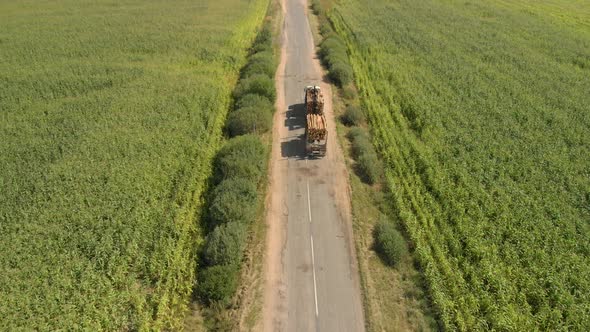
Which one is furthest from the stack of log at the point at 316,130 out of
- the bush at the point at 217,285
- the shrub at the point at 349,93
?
the bush at the point at 217,285

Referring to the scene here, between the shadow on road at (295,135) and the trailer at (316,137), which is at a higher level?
the trailer at (316,137)

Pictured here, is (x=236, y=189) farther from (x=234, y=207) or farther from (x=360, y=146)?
(x=360, y=146)

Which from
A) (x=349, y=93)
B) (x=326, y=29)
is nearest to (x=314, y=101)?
(x=349, y=93)

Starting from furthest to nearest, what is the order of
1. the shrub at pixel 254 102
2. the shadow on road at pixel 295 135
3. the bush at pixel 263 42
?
the bush at pixel 263 42, the shrub at pixel 254 102, the shadow on road at pixel 295 135

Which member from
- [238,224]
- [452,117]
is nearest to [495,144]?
[452,117]

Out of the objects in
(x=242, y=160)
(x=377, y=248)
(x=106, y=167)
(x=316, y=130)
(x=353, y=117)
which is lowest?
(x=377, y=248)

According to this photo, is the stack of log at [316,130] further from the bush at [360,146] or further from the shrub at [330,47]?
the shrub at [330,47]

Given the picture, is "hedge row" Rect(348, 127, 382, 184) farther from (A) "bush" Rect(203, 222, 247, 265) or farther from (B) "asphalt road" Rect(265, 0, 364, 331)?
(A) "bush" Rect(203, 222, 247, 265)
